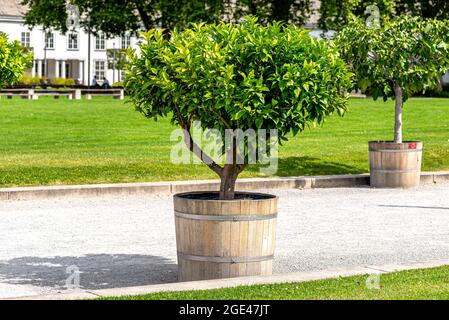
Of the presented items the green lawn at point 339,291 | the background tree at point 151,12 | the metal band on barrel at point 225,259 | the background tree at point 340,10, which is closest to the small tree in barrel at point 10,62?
the metal band on barrel at point 225,259

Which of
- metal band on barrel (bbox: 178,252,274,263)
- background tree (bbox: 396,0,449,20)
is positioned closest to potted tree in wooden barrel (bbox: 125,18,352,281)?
metal band on barrel (bbox: 178,252,274,263)

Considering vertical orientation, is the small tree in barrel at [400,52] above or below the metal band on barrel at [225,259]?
above

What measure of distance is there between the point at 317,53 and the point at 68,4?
158 feet

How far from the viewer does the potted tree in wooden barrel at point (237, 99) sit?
9.88m

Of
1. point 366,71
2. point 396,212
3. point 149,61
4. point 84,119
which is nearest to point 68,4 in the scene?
point 84,119

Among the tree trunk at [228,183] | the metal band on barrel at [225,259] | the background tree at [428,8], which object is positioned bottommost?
the metal band on barrel at [225,259]

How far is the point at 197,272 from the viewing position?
33.0 ft

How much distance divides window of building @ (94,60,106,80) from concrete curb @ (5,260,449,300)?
3808 inches

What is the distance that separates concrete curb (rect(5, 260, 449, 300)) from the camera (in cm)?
868

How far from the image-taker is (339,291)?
29.2 ft

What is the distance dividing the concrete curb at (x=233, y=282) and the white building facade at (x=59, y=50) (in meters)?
86.7

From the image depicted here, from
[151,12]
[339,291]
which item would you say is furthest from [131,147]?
[151,12]

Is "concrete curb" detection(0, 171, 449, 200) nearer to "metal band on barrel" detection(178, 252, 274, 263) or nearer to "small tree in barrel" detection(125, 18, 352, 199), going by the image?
"small tree in barrel" detection(125, 18, 352, 199)

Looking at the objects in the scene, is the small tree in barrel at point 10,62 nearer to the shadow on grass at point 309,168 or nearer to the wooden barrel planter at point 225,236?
the shadow on grass at point 309,168
